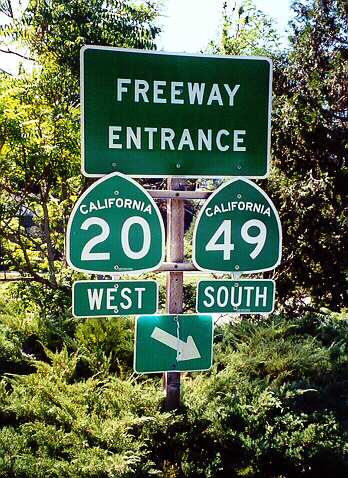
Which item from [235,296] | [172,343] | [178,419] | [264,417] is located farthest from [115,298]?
[264,417]

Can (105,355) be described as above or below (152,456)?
above

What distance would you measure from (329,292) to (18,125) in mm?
5828

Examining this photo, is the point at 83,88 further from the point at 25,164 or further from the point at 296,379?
the point at 25,164

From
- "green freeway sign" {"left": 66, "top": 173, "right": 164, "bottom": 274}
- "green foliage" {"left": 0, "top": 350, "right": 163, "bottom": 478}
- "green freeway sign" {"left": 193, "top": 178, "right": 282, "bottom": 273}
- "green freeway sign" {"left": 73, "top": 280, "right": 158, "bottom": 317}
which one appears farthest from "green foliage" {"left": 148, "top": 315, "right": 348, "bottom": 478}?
"green freeway sign" {"left": 66, "top": 173, "right": 164, "bottom": 274}

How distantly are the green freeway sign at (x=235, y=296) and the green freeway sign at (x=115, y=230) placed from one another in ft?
1.00

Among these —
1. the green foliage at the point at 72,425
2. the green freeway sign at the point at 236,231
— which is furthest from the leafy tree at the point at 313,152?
the green foliage at the point at 72,425

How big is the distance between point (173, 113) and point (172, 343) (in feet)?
3.78

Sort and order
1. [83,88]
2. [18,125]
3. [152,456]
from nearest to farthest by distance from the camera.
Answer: [83,88], [152,456], [18,125]

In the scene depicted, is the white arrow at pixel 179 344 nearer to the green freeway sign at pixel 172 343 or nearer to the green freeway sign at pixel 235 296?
the green freeway sign at pixel 172 343

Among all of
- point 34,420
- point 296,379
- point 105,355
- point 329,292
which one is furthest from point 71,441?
point 329,292

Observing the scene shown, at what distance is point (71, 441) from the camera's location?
2510 millimetres

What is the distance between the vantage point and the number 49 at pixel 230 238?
8.63 ft

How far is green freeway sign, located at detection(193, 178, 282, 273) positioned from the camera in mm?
2619

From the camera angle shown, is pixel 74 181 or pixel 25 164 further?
pixel 74 181
